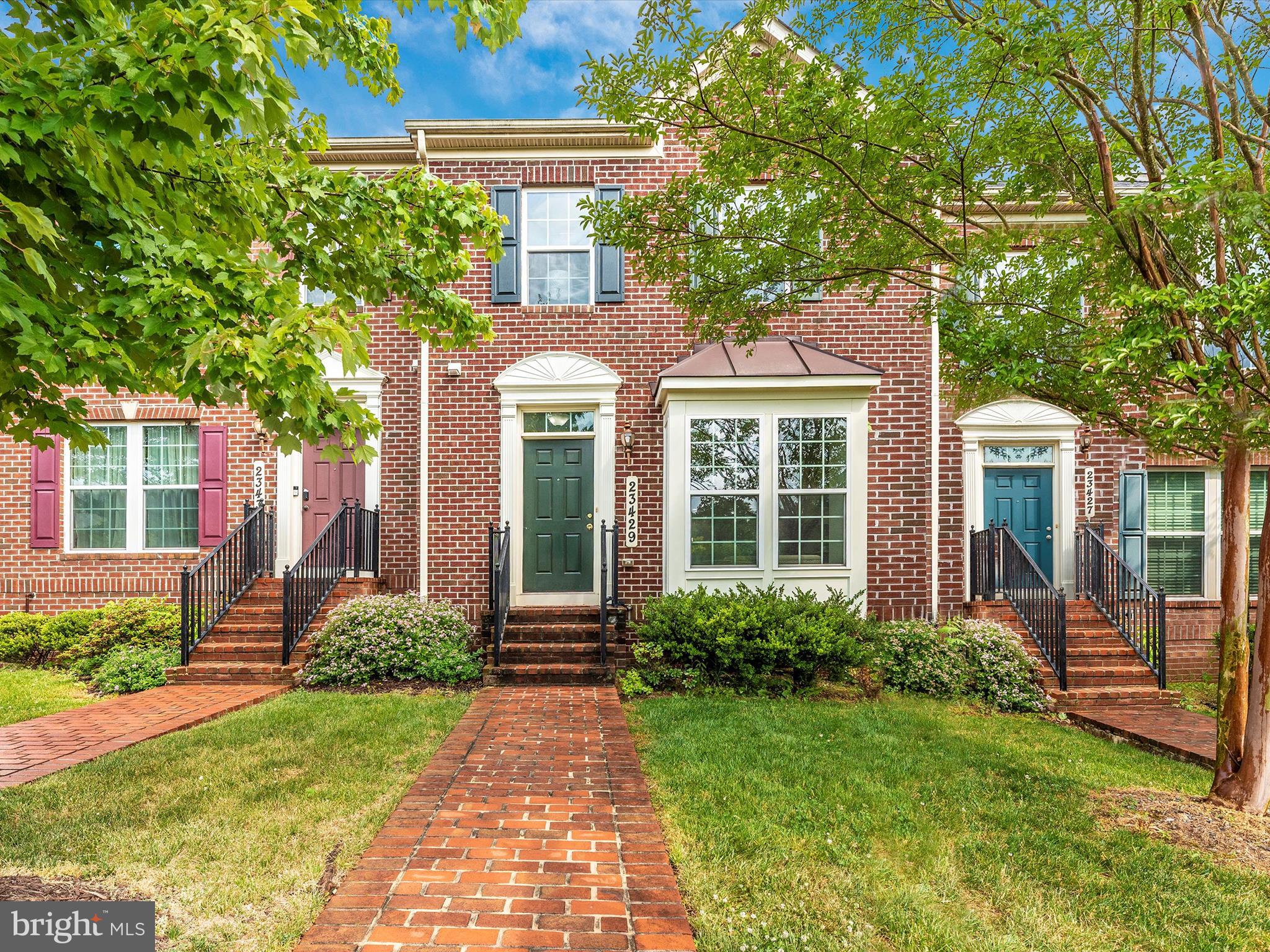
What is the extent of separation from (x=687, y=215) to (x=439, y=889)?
4563mm

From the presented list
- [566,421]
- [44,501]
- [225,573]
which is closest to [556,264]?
[566,421]

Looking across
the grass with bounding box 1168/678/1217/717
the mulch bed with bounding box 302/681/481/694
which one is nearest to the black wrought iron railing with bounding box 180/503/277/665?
the mulch bed with bounding box 302/681/481/694

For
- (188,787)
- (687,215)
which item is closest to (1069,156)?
(687,215)

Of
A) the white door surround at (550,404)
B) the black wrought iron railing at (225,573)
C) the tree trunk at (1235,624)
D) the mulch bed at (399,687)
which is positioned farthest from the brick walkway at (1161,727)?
the black wrought iron railing at (225,573)

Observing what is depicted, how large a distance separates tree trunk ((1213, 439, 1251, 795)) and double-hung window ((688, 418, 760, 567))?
4099 mm

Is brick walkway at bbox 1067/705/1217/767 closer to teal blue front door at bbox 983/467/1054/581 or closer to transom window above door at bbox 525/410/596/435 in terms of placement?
teal blue front door at bbox 983/467/1054/581

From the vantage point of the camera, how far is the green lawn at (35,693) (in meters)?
5.87

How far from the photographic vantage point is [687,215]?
4930 mm

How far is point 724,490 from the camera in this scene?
7426mm

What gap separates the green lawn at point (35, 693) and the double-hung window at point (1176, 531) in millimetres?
12760

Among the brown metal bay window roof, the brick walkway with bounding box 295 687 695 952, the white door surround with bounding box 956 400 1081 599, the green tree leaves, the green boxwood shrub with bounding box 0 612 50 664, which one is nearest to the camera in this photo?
the green tree leaves

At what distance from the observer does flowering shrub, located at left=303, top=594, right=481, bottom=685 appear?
6.64 metres

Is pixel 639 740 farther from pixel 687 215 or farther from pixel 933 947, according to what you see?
pixel 687 215

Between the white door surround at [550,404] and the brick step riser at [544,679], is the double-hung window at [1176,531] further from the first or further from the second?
the brick step riser at [544,679]
